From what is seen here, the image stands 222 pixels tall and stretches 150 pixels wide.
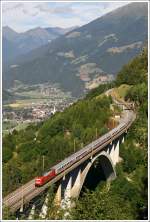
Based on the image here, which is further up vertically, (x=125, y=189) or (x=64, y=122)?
(x=64, y=122)

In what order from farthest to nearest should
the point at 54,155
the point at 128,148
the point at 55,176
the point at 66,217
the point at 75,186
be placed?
1. the point at 128,148
2. the point at 54,155
3. the point at 75,186
4. the point at 55,176
5. the point at 66,217

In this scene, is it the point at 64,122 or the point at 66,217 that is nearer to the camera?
the point at 66,217

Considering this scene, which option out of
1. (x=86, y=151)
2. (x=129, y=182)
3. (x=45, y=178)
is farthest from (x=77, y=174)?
(x=129, y=182)

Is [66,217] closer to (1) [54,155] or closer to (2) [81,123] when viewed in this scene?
(1) [54,155]

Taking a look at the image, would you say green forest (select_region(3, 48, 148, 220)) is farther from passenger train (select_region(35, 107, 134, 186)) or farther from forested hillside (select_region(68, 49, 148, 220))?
passenger train (select_region(35, 107, 134, 186))

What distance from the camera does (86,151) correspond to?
61344 millimetres

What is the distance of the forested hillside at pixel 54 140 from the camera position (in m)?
65.4

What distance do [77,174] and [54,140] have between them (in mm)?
22144

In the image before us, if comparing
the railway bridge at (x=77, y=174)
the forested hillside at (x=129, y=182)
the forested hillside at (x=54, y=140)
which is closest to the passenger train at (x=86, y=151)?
the railway bridge at (x=77, y=174)

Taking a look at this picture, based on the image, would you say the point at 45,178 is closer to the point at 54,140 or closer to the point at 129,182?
the point at 129,182

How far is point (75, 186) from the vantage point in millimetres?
52812

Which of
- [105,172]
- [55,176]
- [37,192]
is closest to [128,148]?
[105,172]

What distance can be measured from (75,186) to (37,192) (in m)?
11.8

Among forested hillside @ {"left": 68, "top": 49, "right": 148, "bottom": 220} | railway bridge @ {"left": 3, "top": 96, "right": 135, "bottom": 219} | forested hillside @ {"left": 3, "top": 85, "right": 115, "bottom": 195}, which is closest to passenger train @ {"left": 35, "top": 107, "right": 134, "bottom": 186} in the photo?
railway bridge @ {"left": 3, "top": 96, "right": 135, "bottom": 219}
